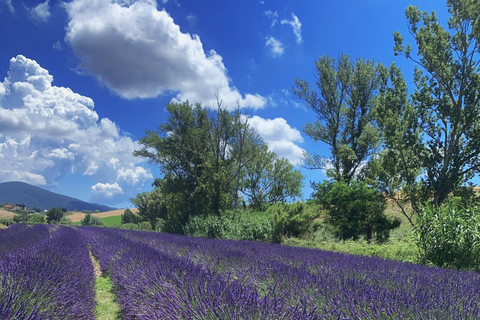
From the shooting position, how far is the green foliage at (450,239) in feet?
19.9

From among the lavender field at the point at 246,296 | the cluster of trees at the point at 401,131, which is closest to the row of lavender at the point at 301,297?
the lavender field at the point at 246,296

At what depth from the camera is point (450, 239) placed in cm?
635

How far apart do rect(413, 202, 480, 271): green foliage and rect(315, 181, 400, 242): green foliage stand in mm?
7061

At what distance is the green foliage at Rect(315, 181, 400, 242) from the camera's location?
14188 millimetres

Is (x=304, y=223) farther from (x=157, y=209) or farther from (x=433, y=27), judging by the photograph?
(x=157, y=209)

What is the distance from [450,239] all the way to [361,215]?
8.22m

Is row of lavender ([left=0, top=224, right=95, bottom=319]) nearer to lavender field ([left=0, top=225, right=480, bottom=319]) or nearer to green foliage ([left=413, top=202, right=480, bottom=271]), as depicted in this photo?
lavender field ([left=0, top=225, right=480, bottom=319])

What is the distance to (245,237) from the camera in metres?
15.3

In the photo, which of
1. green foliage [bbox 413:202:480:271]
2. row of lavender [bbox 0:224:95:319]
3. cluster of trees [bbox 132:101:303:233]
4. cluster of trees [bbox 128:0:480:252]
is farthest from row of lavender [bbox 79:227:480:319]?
cluster of trees [bbox 132:101:303:233]

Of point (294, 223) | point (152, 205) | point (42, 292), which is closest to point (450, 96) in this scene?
point (294, 223)

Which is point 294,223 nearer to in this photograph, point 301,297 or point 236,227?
point 236,227

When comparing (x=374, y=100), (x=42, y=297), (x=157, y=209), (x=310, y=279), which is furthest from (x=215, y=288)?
(x=157, y=209)

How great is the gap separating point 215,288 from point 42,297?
1.82 metres

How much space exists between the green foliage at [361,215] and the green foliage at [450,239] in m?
7.06
